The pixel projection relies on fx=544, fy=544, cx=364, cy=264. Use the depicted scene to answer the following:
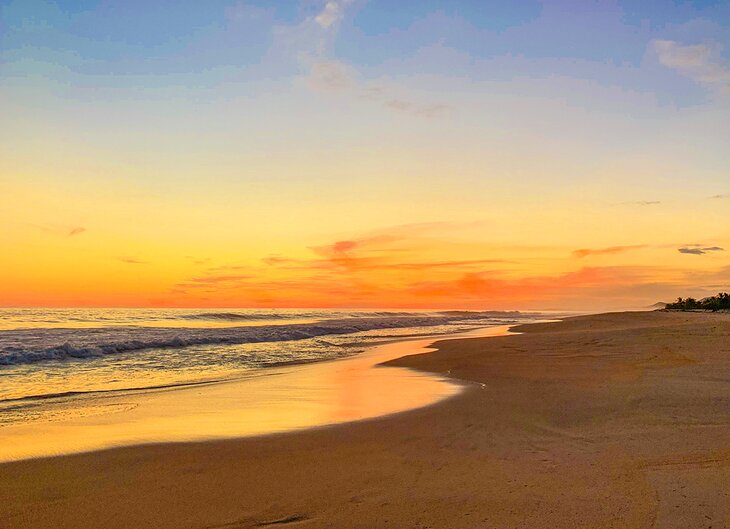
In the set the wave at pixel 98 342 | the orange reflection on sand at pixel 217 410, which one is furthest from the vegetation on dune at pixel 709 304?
the orange reflection on sand at pixel 217 410

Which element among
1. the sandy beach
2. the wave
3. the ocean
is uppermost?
the wave

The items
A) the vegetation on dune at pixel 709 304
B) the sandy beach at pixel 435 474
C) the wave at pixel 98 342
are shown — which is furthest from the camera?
the vegetation on dune at pixel 709 304

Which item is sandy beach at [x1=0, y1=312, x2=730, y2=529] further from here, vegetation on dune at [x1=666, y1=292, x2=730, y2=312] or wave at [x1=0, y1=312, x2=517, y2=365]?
vegetation on dune at [x1=666, y1=292, x2=730, y2=312]

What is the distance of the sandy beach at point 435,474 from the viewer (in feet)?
16.3

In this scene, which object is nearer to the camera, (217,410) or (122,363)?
(217,410)

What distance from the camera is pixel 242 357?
22.8m

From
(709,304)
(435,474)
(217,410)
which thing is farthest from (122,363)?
(709,304)

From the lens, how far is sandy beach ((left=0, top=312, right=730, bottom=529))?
16.3 feet

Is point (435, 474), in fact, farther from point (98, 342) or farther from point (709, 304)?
point (709, 304)

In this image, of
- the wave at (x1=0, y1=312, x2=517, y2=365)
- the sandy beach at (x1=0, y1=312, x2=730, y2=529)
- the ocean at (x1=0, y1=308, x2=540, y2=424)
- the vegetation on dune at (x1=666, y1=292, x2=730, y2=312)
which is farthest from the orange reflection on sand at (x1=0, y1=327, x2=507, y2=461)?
the vegetation on dune at (x1=666, y1=292, x2=730, y2=312)

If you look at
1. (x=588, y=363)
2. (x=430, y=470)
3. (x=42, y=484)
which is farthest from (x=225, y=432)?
(x=588, y=363)

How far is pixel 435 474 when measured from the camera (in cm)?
620

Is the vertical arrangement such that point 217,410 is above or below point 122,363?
below

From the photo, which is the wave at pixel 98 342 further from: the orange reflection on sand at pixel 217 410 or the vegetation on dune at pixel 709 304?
the vegetation on dune at pixel 709 304
